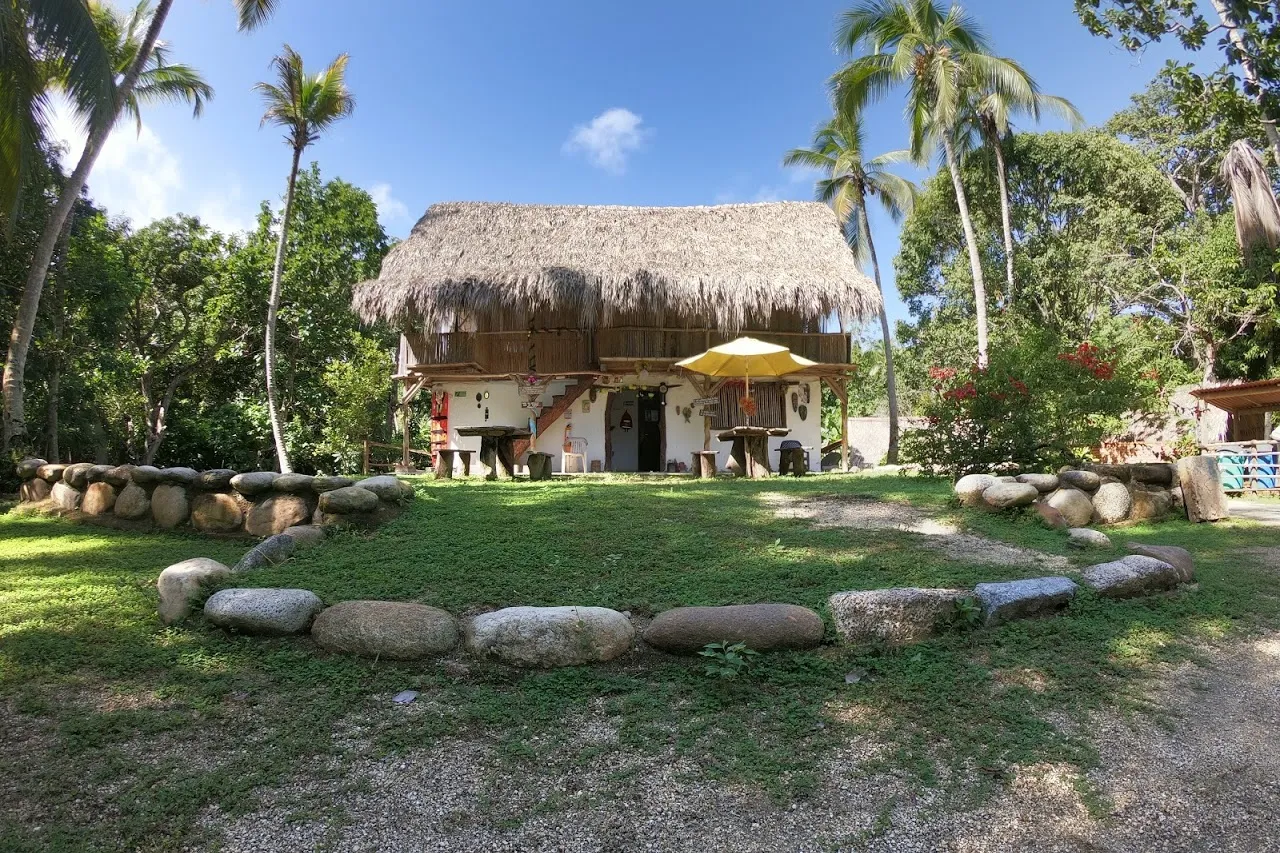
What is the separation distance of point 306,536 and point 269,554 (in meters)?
0.34

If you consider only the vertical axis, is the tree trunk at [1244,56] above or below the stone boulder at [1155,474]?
above

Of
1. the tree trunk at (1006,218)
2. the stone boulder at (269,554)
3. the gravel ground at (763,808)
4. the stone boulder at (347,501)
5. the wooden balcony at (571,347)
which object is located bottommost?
the gravel ground at (763,808)

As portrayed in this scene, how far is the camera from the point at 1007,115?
16.5 metres

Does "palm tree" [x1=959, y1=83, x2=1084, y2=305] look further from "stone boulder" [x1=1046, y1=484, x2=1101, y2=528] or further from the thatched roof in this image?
"stone boulder" [x1=1046, y1=484, x2=1101, y2=528]

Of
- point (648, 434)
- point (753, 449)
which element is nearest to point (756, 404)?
point (648, 434)

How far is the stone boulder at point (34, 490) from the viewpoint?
7.12 m

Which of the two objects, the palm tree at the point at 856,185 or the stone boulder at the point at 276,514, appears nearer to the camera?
the stone boulder at the point at 276,514

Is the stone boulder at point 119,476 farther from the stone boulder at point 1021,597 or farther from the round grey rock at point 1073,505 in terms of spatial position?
the round grey rock at point 1073,505

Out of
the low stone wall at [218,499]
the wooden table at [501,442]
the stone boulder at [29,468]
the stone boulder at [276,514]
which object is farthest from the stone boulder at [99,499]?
the wooden table at [501,442]

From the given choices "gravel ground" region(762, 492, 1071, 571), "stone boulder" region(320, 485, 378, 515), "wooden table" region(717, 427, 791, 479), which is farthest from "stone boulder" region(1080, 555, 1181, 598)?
"wooden table" region(717, 427, 791, 479)

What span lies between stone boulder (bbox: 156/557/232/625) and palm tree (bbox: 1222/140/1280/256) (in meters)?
13.5

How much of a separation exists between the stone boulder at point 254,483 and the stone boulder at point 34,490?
10.7 ft

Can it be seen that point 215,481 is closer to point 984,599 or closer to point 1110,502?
point 984,599

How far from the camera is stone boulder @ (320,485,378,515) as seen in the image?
4.90 metres
